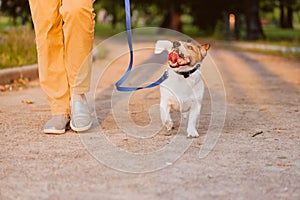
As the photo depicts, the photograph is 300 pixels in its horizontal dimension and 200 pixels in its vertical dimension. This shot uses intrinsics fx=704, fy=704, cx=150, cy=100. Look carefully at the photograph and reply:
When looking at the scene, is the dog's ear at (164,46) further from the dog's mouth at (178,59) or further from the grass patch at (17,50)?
the grass patch at (17,50)

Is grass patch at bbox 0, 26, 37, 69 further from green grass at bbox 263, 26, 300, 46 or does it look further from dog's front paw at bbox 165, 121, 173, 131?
green grass at bbox 263, 26, 300, 46

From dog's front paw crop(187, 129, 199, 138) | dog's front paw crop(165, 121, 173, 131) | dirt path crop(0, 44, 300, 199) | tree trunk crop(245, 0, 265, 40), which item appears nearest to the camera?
dirt path crop(0, 44, 300, 199)

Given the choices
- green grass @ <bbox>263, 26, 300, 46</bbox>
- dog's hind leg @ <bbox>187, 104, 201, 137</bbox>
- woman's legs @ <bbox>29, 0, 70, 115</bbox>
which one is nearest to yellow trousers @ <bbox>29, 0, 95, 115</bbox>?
woman's legs @ <bbox>29, 0, 70, 115</bbox>

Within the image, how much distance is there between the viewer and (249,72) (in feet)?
37.3

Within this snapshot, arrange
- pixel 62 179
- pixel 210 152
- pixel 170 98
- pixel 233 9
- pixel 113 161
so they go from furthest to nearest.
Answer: pixel 233 9 < pixel 170 98 < pixel 210 152 < pixel 113 161 < pixel 62 179

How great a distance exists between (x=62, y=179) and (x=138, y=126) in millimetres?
1702

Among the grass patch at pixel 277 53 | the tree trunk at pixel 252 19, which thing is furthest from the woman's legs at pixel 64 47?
the tree trunk at pixel 252 19

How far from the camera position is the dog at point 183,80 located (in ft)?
15.0

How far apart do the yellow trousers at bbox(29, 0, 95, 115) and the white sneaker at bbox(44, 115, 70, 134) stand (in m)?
0.06

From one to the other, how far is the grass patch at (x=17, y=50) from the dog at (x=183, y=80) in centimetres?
490

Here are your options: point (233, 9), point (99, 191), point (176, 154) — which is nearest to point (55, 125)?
point (176, 154)

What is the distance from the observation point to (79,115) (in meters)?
4.90

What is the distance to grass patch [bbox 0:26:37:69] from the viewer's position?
9.75 metres

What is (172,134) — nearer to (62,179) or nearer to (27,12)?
(62,179)
